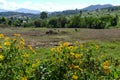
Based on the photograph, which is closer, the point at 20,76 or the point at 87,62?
the point at 20,76

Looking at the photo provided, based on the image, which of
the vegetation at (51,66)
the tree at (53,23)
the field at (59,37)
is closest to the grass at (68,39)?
the field at (59,37)

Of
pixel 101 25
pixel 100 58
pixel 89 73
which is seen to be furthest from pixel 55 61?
pixel 101 25

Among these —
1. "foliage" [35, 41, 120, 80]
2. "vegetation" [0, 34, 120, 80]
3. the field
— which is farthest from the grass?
"vegetation" [0, 34, 120, 80]

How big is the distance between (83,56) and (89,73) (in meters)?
0.35

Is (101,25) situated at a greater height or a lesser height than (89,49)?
lesser

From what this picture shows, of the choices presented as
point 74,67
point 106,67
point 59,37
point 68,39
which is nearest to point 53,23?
point 59,37

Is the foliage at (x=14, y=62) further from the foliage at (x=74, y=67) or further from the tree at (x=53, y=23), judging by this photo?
the tree at (x=53, y=23)

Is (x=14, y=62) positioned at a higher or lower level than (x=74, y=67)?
higher

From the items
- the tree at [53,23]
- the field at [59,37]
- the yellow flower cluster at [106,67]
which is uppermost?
the yellow flower cluster at [106,67]

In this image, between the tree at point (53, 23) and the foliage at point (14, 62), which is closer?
the foliage at point (14, 62)

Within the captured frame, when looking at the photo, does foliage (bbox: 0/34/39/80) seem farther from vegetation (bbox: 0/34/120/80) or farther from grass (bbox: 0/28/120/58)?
grass (bbox: 0/28/120/58)

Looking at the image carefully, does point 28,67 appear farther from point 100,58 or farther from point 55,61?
point 100,58

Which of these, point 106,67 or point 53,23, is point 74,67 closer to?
point 106,67

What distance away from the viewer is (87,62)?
509cm
